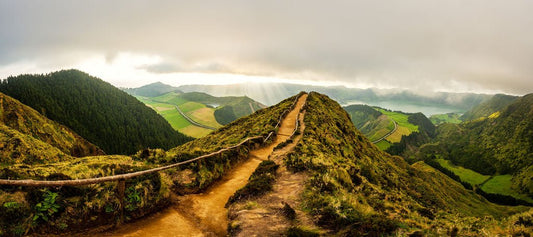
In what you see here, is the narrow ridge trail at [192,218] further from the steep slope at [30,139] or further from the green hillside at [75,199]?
the steep slope at [30,139]

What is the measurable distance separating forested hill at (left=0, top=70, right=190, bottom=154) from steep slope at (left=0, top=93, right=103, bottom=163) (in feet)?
132

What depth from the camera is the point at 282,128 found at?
3672 cm

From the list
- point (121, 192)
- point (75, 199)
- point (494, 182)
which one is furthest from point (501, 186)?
point (75, 199)

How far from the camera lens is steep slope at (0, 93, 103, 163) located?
40375 millimetres

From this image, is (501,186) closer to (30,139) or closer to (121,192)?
(121,192)

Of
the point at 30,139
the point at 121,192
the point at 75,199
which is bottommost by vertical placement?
the point at 30,139

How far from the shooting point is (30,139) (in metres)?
49.8

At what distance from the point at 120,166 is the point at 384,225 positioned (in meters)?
11.7

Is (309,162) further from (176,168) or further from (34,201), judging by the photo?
(34,201)

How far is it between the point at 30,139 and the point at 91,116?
131019 mm

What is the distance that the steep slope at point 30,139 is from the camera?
132ft

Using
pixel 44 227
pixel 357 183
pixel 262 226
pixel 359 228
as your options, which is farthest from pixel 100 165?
pixel 357 183

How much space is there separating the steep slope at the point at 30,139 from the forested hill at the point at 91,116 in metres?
40.2

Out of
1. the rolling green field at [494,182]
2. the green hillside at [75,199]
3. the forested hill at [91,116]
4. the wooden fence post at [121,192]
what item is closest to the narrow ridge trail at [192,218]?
the wooden fence post at [121,192]
